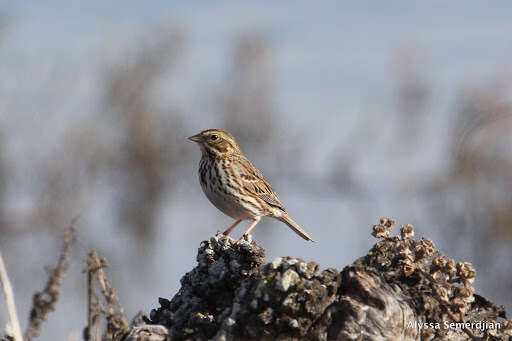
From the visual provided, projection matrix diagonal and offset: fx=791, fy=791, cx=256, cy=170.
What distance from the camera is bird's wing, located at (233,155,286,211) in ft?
28.9

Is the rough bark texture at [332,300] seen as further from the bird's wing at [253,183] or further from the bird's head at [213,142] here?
the bird's head at [213,142]

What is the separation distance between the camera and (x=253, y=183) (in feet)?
29.4

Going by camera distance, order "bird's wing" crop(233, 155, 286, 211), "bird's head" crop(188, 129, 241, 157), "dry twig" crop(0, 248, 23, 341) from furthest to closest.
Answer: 1. "bird's head" crop(188, 129, 241, 157)
2. "bird's wing" crop(233, 155, 286, 211)
3. "dry twig" crop(0, 248, 23, 341)

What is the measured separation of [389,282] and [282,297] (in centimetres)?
67

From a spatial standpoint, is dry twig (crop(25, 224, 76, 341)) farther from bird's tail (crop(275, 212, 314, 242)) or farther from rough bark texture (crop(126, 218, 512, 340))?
bird's tail (crop(275, 212, 314, 242))

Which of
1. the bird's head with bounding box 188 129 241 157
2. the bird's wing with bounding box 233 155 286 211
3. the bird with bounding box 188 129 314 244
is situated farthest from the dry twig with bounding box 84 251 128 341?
the bird's head with bounding box 188 129 241 157

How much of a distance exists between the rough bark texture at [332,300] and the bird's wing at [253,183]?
13.9 feet

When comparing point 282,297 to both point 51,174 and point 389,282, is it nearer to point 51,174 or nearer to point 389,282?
point 389,282

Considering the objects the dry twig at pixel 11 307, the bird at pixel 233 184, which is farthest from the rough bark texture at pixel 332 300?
the bird at pixel 233 184

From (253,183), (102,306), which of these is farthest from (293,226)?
(102,306)

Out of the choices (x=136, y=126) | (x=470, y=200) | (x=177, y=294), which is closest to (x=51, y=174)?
(x=136, y=126)

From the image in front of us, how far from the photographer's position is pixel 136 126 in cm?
2014

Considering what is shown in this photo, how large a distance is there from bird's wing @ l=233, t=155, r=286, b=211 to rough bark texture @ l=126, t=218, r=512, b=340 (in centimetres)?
424

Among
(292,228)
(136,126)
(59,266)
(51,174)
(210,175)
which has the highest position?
(136,126)
